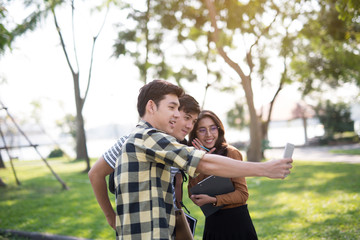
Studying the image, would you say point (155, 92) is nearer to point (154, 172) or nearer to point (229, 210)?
point (154, 172)

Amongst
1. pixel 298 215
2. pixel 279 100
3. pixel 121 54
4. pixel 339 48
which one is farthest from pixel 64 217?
pixel 279 100

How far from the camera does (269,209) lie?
727cm

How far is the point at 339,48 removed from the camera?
55.5 ft

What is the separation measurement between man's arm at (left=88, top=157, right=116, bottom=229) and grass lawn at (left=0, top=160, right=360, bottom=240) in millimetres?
3539

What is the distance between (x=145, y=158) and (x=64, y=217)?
21.4ft

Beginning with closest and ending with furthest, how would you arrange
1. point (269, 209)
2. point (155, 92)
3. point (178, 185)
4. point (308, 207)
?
point (155, 92), point (178, 185), point (308, 207), point (269, 209)

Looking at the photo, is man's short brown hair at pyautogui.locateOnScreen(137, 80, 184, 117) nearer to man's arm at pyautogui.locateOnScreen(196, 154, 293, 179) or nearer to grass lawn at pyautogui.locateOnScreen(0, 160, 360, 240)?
man's arm at pyautogui.locateOnScreen(196, 154, 293, 179)

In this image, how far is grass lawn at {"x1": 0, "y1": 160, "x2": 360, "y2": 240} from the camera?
562 cm

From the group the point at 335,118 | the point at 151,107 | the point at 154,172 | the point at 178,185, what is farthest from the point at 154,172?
the point at 335,118

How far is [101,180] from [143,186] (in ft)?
2.28

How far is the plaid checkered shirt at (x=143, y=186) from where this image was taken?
171 cm

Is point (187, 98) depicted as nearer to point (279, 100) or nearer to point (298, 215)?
point (298, 215)

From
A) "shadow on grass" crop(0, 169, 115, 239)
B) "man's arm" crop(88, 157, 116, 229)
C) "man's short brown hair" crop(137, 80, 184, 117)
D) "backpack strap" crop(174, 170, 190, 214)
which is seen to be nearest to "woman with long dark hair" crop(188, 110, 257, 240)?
"backpack strap" crop(174, 170, 190, 214)

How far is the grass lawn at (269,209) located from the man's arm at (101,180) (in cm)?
354
